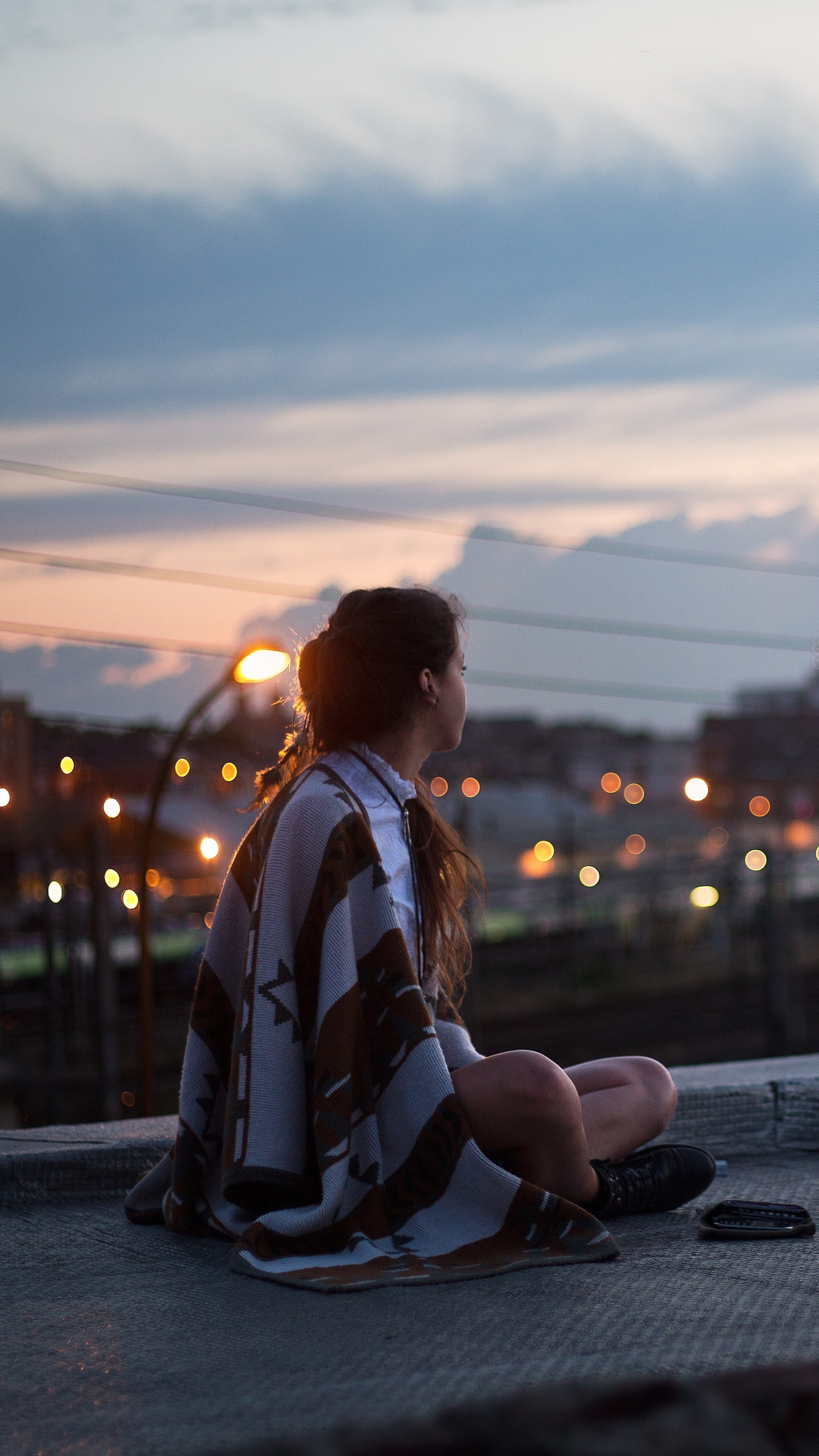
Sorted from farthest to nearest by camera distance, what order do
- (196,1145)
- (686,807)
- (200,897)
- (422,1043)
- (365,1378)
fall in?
(686,807), (200,897), (196,1145), (422,1043), (365,1378)

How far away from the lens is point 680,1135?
438 cm

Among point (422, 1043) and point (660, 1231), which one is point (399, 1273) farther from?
point (660, 1231)

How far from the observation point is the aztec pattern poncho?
2.88 meters

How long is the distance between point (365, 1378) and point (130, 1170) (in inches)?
74.8

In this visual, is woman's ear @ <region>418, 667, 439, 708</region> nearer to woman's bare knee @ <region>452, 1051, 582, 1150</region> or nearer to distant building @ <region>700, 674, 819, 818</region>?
woman's bare knee @ <region>452, 1051, 582, 1150</region>

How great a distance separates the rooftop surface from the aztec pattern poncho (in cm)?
8

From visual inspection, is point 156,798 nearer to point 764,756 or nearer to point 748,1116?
point 748,1116

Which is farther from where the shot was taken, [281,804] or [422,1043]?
[281,804]

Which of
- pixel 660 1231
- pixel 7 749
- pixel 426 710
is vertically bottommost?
pixel 660 1231

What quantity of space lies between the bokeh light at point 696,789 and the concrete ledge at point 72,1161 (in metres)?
25.6

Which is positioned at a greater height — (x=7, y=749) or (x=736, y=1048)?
(x=7, y=749)

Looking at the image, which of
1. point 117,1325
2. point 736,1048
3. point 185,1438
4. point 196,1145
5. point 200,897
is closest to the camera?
point 185,1438

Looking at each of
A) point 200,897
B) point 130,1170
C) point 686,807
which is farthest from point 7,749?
point 686,807

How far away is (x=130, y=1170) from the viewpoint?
3.92 metres
